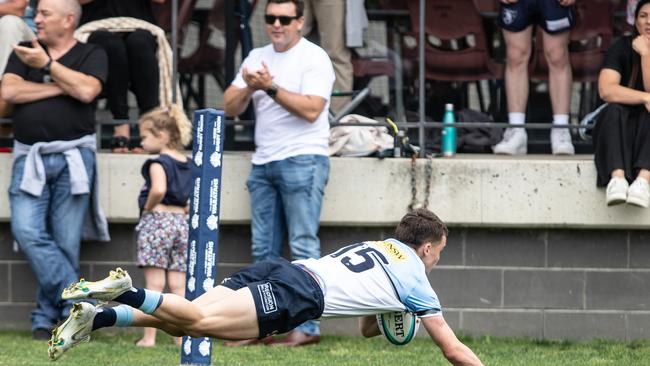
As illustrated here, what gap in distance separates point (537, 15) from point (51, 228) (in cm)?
380

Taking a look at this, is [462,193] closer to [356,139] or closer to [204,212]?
[356,139]

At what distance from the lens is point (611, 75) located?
9.94m

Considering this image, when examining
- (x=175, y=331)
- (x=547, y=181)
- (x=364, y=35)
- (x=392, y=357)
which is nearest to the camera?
(x=175, y=331)

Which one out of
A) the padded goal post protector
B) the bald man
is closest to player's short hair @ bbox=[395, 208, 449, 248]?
the padded goal post protector

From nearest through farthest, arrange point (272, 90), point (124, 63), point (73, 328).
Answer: point (73, 328) < point (272, 90) < point (124, 63)

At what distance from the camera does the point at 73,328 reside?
6.82 metres

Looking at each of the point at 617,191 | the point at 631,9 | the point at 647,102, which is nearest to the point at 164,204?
the point at 617,191

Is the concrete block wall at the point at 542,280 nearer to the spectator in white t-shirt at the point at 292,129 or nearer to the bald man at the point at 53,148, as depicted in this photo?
the spectator in white t-shirt at the point at 292,129

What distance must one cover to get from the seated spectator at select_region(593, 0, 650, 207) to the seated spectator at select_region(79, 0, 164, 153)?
3170 millimetres

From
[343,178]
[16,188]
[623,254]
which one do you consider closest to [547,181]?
[623,254]

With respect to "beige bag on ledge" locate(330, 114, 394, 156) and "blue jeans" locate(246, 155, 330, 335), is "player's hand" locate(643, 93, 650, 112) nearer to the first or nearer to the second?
"beige bag on ledge" locate(330, 114, 394, 156)

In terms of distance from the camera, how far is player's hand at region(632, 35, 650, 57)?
981cm

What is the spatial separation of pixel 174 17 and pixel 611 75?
311cm

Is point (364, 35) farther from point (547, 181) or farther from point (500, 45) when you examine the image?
point (547, 181)
